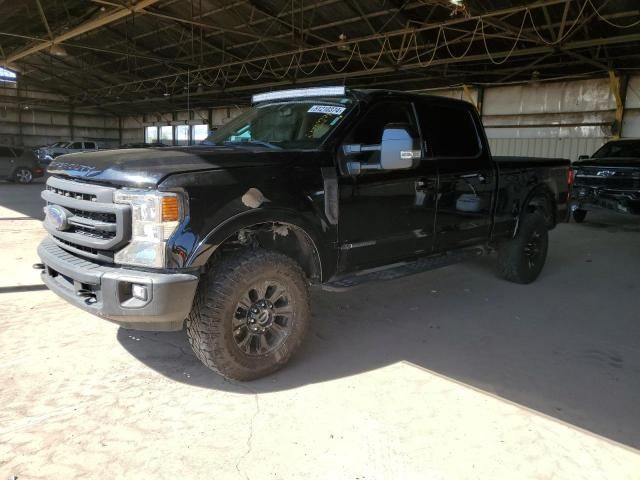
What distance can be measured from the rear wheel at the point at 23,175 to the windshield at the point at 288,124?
17.3 m

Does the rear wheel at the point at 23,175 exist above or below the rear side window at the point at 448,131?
below

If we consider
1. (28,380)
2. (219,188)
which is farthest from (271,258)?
(28,380)

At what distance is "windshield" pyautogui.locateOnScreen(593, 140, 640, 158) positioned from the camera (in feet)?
35.6

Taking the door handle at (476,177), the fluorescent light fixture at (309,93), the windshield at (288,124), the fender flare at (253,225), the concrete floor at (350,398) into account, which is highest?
the fluorescent light fixture at (309,93)

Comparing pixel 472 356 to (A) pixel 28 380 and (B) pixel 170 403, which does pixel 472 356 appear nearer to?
(B) pixel 170 403

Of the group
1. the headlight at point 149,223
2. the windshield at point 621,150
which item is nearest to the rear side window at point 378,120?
the headlight at point 149,223

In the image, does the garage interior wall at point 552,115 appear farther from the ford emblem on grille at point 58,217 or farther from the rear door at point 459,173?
the ford emblem on grille at point 58,217

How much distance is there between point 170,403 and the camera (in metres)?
3.15

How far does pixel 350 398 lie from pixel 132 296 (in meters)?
1.53

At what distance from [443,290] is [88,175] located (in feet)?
13.4

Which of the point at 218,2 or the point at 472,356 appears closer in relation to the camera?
the point at 472,356

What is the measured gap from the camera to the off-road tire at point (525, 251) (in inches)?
227

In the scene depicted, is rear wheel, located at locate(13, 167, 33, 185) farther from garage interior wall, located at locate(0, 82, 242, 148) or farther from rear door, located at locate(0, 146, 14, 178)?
garage interior wall, located at locate(0, 82, 242, 148)

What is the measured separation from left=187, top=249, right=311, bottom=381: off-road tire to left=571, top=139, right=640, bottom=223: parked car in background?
29.1ft
